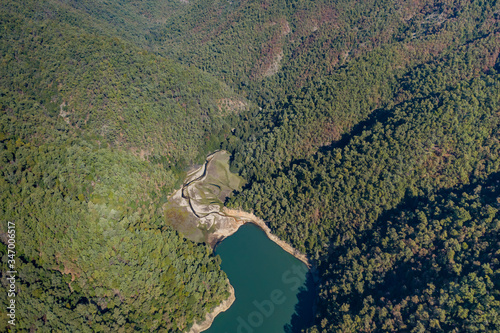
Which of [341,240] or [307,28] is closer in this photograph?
[341,240]

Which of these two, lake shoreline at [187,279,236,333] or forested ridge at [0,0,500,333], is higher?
forested ridge at [0,0,500,333]

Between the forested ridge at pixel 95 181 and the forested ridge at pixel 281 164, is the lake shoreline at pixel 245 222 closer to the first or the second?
the forested ridge at pixel 281 164

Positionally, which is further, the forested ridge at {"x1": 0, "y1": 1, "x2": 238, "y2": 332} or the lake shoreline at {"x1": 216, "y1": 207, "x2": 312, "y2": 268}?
the lake shoreline at {"x1": 216, "y1": 207, "x2": 312, "y2": 268}

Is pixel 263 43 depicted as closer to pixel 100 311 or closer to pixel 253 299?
pixel 253 299

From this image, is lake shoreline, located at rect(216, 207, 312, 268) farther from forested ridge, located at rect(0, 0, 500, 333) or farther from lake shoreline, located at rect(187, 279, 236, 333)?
lake shoreline, located at rect(187, 279, 236, 333)

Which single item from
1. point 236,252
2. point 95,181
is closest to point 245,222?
point 236,252

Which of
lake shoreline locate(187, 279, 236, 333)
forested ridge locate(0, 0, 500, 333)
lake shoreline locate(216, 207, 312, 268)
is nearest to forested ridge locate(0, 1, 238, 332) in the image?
forested ridge locate(0, 0, 500, 333)

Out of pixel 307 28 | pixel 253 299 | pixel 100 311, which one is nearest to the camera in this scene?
pixel 100 311

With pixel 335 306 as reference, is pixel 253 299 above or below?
below

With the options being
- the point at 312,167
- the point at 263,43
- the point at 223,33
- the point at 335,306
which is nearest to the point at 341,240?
the point at 335,306
